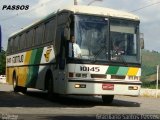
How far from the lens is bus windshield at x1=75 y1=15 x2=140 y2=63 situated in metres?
17.3

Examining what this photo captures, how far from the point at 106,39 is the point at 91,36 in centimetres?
61

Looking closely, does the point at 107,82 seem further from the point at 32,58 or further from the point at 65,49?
the point at 32,58

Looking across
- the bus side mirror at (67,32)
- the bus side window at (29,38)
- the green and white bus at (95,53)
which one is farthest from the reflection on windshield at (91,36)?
the bus side window at (29,38)

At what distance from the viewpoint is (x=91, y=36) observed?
1741 centimetres

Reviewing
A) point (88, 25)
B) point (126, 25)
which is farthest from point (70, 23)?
point (126, 25)

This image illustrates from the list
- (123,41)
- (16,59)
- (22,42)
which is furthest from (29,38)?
(123,41)

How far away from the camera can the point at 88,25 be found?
17484 mm

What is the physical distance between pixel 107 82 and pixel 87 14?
8.28 feet

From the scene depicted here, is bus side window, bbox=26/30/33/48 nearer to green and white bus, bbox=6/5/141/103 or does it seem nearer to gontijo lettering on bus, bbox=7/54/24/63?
gontijo lettering on bus, bbox=7/54/24/63

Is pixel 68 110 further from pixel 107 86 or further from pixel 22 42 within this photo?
pixel 22 42

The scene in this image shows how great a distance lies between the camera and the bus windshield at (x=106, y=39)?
17.3 meters

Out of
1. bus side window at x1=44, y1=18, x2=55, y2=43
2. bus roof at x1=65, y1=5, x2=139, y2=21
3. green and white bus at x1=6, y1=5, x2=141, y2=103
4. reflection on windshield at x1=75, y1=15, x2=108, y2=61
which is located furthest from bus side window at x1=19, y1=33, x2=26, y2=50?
reflection on windshield at x1=75, y1=15, x2=108, y2=61

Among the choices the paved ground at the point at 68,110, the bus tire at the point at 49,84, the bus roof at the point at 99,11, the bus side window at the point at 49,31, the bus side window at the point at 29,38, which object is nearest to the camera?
the paved ground at the point at 68,110

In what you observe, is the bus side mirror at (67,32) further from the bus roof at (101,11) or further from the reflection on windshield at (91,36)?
the bus roof at (101,11)
